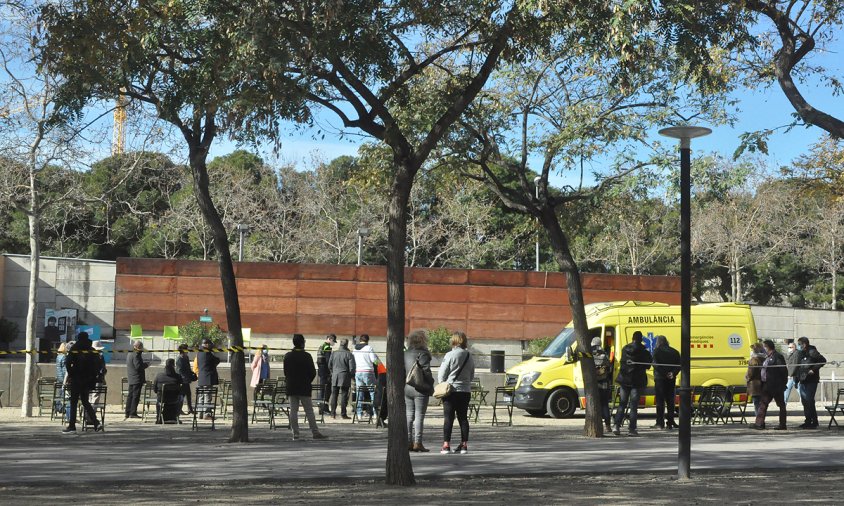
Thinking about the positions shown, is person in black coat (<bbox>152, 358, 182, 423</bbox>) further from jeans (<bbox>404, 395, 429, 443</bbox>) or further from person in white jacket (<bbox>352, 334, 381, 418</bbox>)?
jeans (<bbox>404, 395, 429, 443</bbox>)

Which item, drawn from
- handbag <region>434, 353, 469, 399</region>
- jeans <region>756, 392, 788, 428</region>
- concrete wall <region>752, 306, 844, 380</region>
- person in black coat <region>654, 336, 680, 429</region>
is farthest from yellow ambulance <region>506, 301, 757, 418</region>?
concrete wall <region>752, 306, 844, 380</region>

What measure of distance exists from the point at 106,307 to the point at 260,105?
2685 centimetres

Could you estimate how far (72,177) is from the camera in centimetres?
2373

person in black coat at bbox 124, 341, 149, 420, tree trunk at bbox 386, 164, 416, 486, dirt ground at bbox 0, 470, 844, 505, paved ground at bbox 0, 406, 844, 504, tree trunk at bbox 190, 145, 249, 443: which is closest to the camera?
dirt ground at bbox 0, 470, 844, 505

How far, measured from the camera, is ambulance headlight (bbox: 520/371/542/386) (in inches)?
918

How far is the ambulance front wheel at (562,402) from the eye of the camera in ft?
76.4

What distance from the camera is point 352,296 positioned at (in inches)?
1467

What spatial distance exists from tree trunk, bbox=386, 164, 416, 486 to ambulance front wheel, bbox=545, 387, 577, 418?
11.9 meters

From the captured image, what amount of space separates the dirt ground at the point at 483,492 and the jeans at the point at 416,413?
96.2 inches

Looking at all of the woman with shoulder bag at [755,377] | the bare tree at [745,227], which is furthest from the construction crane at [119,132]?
the bare tree at [745,227]

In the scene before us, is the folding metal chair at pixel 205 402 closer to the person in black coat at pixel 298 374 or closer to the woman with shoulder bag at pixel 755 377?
the person in black coat at pixel 298 374

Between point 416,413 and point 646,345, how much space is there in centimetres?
1034

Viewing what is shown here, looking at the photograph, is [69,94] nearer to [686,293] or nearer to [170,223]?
[686,293]

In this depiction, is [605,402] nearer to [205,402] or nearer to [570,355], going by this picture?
[570,355]
